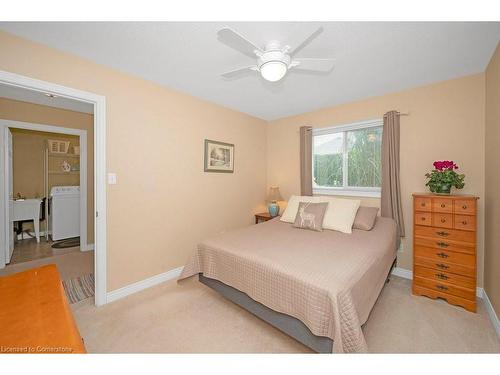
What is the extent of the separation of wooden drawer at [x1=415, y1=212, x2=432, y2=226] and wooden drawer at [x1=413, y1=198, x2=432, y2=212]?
4cm

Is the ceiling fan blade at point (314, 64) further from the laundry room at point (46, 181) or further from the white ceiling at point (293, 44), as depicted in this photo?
the laundry room at point (46, 181)

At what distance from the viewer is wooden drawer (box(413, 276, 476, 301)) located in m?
1.98

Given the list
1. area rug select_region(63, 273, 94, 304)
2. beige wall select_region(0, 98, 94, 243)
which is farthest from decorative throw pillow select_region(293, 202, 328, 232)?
beige wall select_region(0, 98, 94, 243)

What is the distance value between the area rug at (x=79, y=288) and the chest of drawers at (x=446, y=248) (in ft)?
11.7

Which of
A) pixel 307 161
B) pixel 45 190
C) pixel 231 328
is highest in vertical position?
pixel 307 161

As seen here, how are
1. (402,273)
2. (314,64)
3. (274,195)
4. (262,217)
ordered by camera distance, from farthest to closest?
(274,195) → (262,217) → (402,273) → (314,64)

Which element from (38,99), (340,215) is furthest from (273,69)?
(38,99)

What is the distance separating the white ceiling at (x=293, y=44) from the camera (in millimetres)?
1587

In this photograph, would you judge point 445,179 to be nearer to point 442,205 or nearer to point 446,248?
point 442,205

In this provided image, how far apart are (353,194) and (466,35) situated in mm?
2033

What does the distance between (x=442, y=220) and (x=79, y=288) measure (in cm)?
398

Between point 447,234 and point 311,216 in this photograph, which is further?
point 311,216

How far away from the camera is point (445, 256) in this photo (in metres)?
2.12

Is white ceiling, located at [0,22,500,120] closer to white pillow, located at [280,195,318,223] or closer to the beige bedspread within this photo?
white pillow, located at [280,195,318,223]
